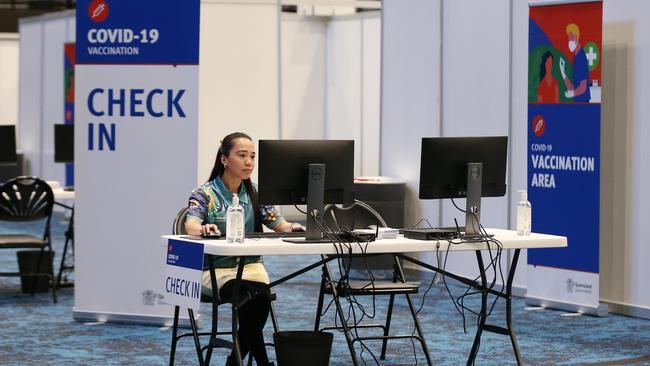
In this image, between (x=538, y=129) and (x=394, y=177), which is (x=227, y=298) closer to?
(x=538, y=129)

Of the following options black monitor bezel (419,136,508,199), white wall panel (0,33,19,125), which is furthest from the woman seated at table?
white wall panel (0,33,19,125)

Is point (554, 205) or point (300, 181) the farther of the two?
point (554, 205)

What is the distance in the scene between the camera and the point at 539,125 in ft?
26.6

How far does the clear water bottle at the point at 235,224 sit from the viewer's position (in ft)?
16.0

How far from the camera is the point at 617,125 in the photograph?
310 inches

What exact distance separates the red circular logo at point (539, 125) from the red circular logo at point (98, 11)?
312cm

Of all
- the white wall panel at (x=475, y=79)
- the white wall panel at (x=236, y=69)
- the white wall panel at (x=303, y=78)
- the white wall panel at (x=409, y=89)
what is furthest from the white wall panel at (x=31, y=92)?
the white wall panel at (x=475, y=79)

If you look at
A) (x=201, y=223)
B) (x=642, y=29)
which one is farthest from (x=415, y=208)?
(x=201, y=223)

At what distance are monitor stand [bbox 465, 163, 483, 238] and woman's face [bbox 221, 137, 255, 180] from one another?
41.7 inches

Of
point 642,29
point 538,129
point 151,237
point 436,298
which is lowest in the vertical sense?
point 436,298

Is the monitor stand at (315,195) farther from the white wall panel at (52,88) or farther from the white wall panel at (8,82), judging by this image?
the white wall panel at (8,82)

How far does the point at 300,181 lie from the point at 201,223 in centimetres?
54

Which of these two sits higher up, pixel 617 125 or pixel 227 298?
pixel 617 125

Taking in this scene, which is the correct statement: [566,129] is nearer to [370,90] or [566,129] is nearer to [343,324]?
[343,324]
